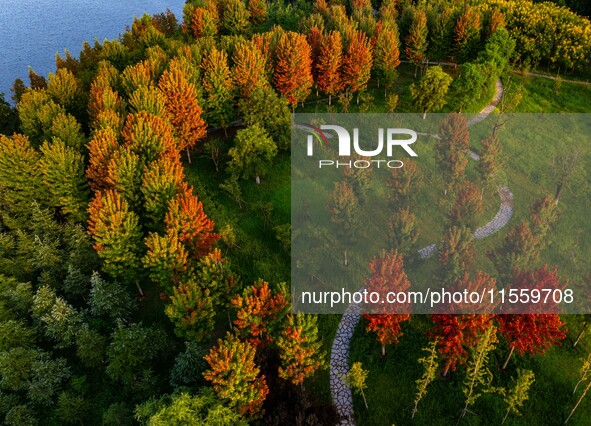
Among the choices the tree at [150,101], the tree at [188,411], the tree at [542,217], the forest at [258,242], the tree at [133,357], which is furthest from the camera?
the tree at [150,101]

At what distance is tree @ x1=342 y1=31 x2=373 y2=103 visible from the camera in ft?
241

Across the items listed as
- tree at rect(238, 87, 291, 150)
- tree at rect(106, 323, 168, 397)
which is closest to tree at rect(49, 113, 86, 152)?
tree at rect(238, 87, 291, 150)

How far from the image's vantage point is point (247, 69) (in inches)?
2653

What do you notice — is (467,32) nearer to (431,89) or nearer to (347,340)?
(431,89)

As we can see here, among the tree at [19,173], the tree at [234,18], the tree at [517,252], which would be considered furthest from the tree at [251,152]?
the tree at [234,18]

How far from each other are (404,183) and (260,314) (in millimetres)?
25224

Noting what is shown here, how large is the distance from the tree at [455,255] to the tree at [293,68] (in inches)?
1589

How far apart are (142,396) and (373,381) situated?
21.1 meters

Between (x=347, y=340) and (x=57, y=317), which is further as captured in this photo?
(x=347, y=340)

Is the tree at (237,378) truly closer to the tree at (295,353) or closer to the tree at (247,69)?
the tree at (295,353)

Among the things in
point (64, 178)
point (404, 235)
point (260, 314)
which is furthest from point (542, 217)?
point (64, 178)

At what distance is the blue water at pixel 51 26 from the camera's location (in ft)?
384

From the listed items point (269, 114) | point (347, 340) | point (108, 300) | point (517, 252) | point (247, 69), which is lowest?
point (347, 340)

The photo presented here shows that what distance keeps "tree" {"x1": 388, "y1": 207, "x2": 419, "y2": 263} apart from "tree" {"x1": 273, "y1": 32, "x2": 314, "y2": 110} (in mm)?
34393
